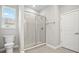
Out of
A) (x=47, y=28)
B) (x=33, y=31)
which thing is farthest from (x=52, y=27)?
(x=33, y=31)

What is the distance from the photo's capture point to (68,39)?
208 cm

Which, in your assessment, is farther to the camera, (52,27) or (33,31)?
(33,31)

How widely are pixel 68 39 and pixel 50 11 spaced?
98cm

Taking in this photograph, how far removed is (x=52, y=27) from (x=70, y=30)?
1.89 feet

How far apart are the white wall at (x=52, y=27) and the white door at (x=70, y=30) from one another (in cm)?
19

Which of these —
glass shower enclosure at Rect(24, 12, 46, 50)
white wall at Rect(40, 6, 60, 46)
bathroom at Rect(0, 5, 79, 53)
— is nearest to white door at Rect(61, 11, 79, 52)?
bathroom at Rect(0, 5, 79, 53)

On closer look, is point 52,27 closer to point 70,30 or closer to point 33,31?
point 70,30

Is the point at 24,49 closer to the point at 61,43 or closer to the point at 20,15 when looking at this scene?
the point at 20,15

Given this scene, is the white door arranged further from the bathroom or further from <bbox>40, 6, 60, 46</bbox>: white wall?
<bbox>40, 6, 60, 46</bbox>: white wall

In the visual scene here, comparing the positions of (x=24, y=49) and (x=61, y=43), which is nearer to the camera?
(x=24, y=49)

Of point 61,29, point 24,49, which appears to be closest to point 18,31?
point 24,49

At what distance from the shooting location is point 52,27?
6.42 feet

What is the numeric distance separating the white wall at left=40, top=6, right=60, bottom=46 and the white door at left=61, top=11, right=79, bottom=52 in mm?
186
